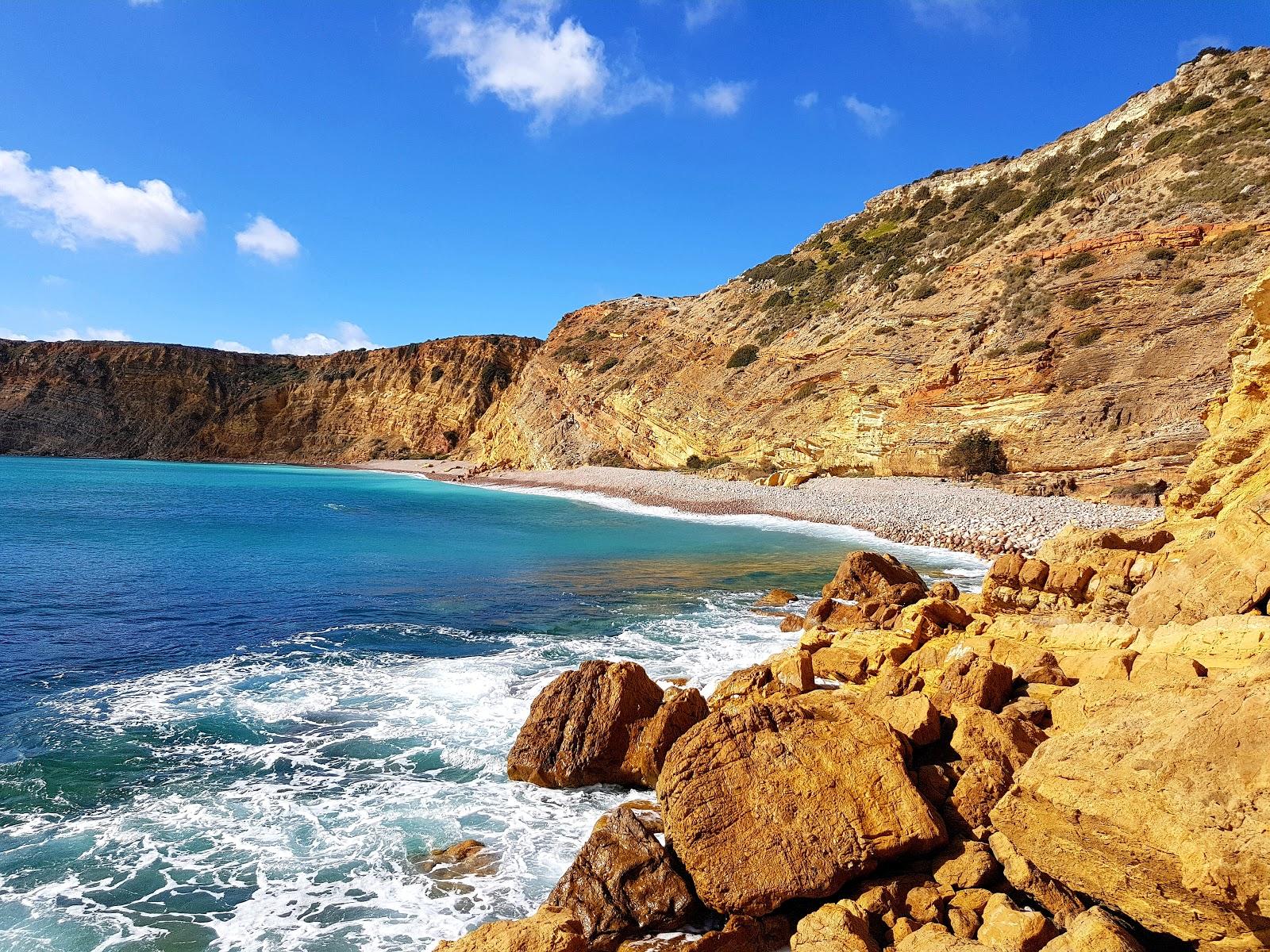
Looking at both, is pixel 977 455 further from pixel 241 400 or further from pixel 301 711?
pixel 241 400

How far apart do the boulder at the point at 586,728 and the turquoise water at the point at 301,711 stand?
27 centimetres

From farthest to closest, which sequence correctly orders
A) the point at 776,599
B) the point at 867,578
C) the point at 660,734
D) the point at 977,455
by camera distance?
1. the point at 977,455
2. the point at 776,599
3. the point at 867,578
4. the point at 660,734

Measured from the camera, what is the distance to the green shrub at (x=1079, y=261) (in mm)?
33969

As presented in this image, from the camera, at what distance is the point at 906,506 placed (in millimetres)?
28312

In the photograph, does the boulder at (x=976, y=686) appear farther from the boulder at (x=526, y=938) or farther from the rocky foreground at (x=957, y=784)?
the boulder at (x=526, y=938)

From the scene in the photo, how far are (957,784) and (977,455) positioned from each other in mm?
29024

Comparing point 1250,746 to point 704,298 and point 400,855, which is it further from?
Answer: point 704,298

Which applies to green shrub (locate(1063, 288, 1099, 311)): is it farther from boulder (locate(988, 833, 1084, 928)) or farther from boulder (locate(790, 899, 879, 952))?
boulder (locate(790, 899, 879, 952))

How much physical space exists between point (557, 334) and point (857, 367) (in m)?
44.2

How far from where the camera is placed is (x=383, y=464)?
8600 centimetres

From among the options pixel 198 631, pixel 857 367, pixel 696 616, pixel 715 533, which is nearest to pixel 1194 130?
pixel 857 367

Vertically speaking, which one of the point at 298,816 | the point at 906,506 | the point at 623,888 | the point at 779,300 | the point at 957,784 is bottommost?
the point at 298,816

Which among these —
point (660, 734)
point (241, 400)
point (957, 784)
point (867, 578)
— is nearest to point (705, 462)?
point (867, 578)

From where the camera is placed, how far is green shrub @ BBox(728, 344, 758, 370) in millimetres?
49628
